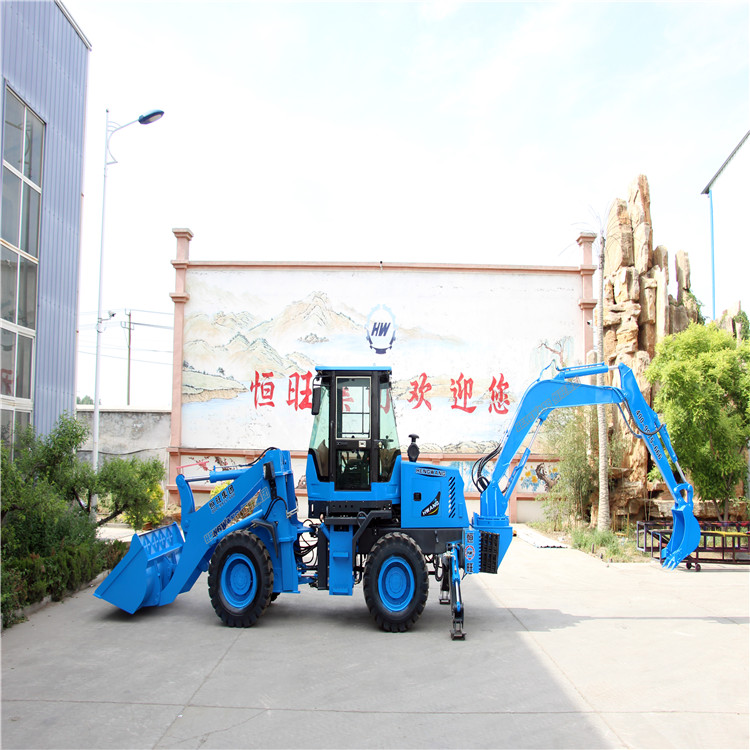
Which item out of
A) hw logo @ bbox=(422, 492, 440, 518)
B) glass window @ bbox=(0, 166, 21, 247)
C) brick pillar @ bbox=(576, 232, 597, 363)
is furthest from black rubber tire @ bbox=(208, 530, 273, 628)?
brick pillar @ bbox=(576, 232, 597, 363)

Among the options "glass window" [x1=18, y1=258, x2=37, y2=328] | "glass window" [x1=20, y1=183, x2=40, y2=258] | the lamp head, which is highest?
the lamp head

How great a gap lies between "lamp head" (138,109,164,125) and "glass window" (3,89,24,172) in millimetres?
3067

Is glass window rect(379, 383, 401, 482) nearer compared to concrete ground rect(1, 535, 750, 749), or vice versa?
concrete ground rect(1, 535, 750, 749)

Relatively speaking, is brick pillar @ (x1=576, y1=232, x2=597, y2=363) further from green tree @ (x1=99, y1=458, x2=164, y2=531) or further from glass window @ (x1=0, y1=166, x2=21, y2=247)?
glass window @ (x1=0, y1=166, x2=21, y2=247)

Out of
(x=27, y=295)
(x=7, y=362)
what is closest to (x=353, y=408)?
(x=7, y=362)

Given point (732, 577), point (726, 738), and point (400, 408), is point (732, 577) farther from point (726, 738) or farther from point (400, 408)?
point (400, 408)

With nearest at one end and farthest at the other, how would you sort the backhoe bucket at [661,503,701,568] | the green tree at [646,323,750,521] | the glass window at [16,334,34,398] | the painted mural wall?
the backhoe bucket at [661,503,701,568] → the glass window at [16,334,34,398] → the green tree at [646,323,750,521] → the painted mural wall

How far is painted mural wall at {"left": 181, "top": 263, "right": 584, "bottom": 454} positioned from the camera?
19.1 m

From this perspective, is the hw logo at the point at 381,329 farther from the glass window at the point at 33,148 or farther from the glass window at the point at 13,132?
the glass window at the point at 13,132

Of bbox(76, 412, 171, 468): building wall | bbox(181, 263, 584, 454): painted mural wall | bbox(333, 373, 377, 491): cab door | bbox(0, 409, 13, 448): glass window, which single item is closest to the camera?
bbox(333, 373, 377, 491): cab door

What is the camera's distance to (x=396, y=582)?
8.23m

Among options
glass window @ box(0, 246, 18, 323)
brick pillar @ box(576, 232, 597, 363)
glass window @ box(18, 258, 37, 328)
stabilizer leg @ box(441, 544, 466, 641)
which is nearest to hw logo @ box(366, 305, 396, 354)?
brick pillar @ box(576, 232, 597, 363)

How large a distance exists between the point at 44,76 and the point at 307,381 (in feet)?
32.4

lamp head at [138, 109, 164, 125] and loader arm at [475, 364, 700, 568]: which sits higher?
lamp head at [138, 109, 164, 125]
